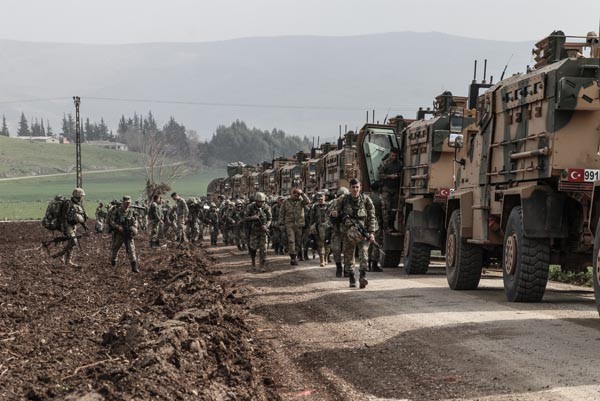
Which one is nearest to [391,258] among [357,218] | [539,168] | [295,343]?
[357,218]

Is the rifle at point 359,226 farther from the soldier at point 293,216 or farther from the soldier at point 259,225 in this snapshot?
the soldier at point 293,216

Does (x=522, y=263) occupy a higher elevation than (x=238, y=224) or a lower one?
higher

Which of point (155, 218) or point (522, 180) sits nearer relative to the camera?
point (522, 180)

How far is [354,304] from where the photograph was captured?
13297 mm

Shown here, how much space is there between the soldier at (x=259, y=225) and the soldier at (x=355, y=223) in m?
4.90

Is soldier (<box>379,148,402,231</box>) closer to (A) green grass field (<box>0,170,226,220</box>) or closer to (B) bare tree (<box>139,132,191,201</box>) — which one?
(B) bare tree (<box>139,132,191,201</box>)

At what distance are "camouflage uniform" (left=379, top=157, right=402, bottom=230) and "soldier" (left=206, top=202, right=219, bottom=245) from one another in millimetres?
16719

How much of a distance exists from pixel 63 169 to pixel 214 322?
141 meters

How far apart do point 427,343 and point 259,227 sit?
38.9ft

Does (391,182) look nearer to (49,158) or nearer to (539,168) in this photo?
(539,168)

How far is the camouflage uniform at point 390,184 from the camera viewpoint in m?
21.3

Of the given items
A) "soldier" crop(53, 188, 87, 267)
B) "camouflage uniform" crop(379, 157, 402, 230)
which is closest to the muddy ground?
"soldier" crop(53, 188, 87, 267)

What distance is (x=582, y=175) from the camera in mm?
11562

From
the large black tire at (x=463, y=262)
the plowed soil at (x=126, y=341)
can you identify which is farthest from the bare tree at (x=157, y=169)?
the large black tire at (x=463, y=262)
